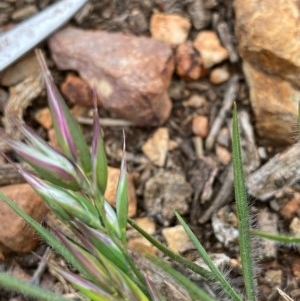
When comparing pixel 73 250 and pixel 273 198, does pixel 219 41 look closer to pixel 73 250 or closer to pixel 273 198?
pixel 273 198

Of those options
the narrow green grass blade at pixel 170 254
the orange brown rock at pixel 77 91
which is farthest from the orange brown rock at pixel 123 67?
the narrow green grass blade at pixel 170 254

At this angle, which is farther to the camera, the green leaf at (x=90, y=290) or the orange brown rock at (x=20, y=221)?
the orange brown rock at (x=20, y=221)

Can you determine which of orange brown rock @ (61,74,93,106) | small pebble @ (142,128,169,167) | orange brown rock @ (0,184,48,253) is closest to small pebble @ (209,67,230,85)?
small pebble @ (142,128,169,167)

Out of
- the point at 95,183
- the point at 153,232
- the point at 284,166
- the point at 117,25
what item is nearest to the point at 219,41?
the point at 117,25

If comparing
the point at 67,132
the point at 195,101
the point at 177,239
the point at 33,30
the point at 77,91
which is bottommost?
the point at 177,239

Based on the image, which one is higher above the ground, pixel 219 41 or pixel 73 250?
pixel 73 250

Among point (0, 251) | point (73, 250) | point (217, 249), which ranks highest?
point (73, 250)

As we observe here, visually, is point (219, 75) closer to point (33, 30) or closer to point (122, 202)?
point (33, 30)

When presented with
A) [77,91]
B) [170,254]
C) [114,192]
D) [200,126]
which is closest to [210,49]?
[200,126]

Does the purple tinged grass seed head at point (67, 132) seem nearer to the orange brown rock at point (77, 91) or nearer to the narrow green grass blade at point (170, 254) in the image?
the narrow green grass blade at point (170, 254)
